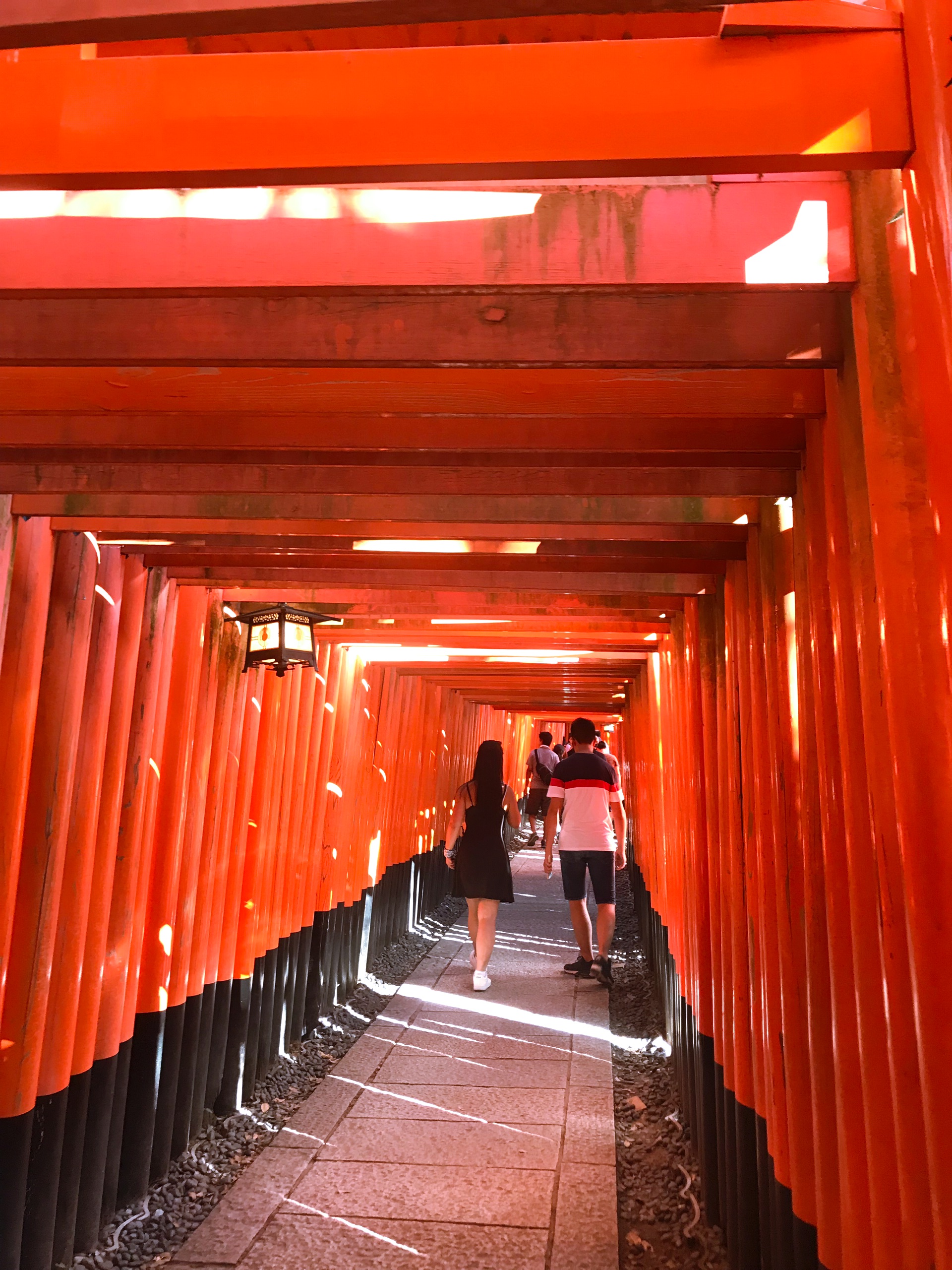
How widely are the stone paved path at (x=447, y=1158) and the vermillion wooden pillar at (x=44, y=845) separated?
0.87 meters

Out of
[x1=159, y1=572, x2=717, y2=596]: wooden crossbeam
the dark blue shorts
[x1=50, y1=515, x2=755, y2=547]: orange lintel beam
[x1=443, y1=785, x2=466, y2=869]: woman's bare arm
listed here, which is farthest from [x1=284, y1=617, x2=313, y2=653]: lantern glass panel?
the dark blue shorts

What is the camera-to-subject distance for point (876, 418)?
1.61 meters

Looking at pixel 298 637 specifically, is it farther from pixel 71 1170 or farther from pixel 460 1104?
pixel 460 1104

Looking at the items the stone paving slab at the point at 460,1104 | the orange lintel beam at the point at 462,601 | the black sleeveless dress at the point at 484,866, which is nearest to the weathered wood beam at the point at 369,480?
the orange lintel beam at the point at 462,601

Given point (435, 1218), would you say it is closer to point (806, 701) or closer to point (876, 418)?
point (806, 701)

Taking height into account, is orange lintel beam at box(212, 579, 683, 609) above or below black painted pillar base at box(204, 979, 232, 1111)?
above

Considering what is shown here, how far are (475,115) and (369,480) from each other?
4.64 ft

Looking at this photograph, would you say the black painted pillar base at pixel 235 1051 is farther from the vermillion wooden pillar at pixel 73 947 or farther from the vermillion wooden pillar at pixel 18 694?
the vermillion wooden pillar at pixel 18 694

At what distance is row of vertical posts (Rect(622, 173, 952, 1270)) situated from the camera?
150cm

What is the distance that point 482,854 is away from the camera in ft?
23.2

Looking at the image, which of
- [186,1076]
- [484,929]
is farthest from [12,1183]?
[484,929]

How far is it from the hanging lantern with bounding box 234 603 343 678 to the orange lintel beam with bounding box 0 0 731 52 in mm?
3120

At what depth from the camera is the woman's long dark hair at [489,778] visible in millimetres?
7352

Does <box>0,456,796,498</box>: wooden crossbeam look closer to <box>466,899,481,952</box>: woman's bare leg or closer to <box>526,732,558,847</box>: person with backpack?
<box>466,899,481,952</box>: woman's bare leg
